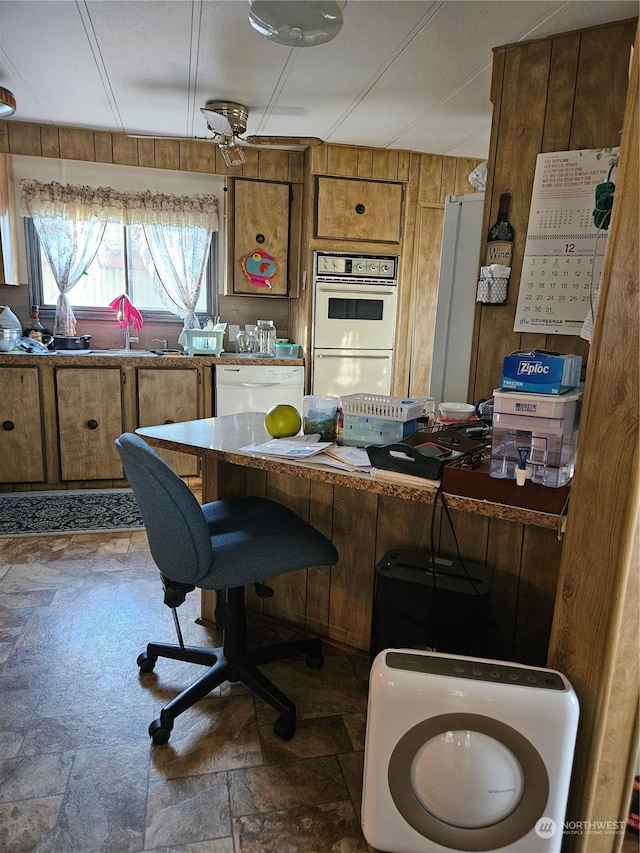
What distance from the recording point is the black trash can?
5.23 feet

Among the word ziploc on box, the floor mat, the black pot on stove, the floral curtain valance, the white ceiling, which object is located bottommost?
the floor mat

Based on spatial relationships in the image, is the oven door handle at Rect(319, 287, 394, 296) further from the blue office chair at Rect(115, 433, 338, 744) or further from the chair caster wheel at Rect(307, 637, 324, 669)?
the chair caster wheel at Rect(307, 637, 324, 669)

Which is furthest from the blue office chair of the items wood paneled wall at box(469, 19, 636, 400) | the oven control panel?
the oven control panel

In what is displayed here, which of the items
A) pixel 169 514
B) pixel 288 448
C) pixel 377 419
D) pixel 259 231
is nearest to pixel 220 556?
pixel 169 514

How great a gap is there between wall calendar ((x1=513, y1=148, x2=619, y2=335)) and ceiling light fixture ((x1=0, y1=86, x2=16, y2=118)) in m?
2.94

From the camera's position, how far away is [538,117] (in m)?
2.33

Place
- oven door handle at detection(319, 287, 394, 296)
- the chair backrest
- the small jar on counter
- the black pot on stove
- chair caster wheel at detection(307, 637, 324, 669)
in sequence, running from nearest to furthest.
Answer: the chair backrest → chair caster wheel at detection(307, 637, 324, 669) → the black pot on stove → oven door handle at detection(319, 287, 394, 296) → the small jar on counter

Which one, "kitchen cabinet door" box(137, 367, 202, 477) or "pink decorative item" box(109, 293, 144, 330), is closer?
"kitchen cabinet door" box(137, 367, 202, 477)

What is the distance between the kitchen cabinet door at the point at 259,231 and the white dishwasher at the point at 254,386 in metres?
0.77

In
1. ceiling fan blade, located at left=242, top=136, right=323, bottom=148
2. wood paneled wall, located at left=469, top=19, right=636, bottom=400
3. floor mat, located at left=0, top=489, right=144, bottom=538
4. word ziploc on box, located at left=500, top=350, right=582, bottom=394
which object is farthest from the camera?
floor mat, located at left=0, top=489, right=144, bottom=538

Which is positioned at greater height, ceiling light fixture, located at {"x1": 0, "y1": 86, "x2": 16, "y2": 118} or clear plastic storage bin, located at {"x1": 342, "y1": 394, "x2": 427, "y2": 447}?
ceiling light fixture, located at {"x1": 0, "y1": 86, "x2": 16, "y2": 118}

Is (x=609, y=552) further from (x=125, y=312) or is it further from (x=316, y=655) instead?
(x=125, y=312)

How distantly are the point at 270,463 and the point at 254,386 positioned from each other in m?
2.46

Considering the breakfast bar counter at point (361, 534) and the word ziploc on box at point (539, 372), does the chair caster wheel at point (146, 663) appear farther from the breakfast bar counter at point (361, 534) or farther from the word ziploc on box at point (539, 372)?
the word ziploc on box at point (539, 372)
